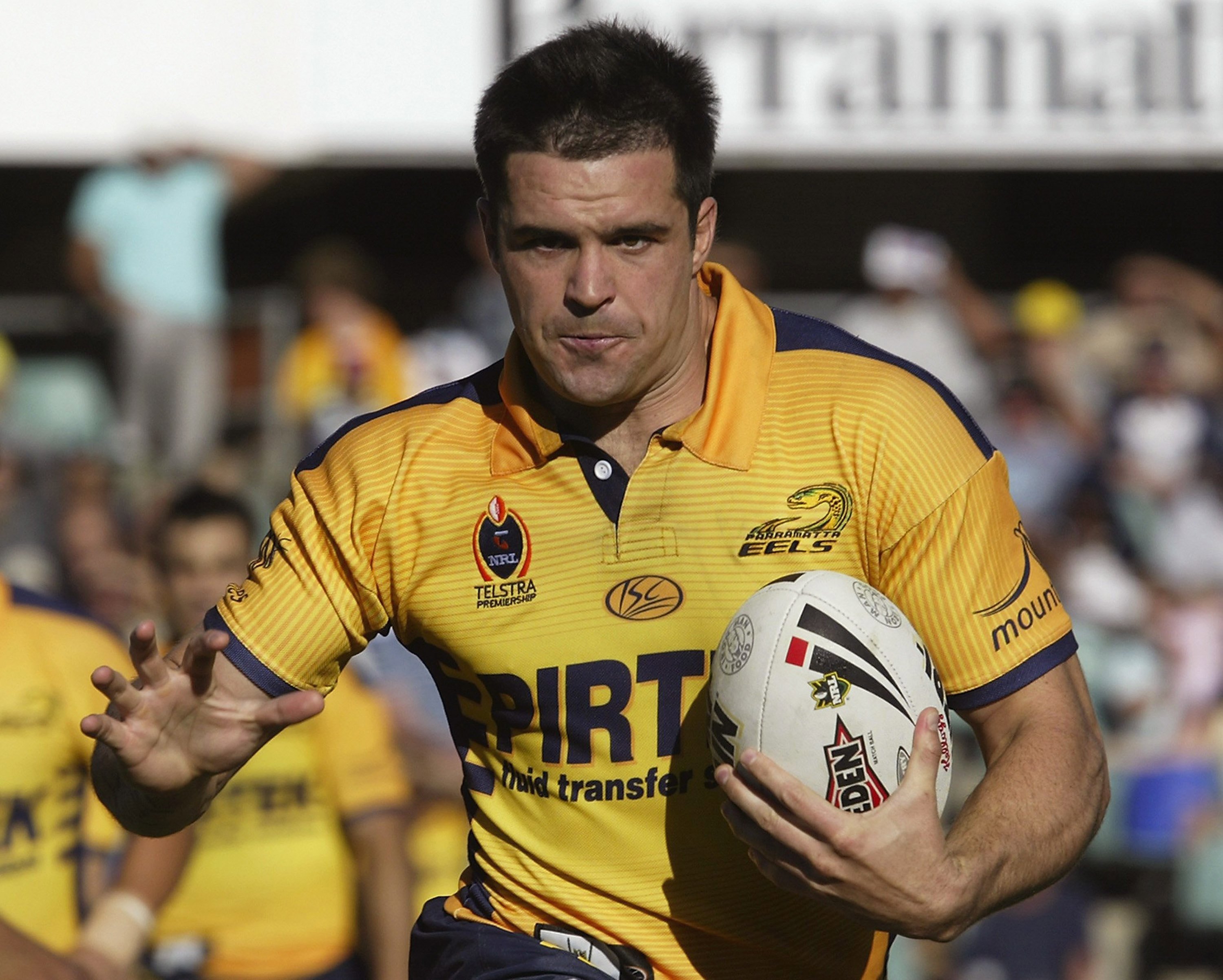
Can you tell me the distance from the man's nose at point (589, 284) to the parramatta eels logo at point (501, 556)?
48 centimetres

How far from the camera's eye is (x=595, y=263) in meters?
3.52

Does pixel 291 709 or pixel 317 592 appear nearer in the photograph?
pixel 291 709

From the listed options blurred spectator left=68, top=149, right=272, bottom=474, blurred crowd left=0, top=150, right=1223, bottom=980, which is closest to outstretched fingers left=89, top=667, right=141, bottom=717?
blurred crowd left=0, top=150, right=1223, bottom=980

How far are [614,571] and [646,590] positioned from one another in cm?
8

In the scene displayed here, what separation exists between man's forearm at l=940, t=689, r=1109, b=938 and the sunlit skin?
3.41 ft

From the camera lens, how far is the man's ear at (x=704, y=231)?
377 cm

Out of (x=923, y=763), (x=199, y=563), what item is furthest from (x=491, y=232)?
(x=199, y=563)

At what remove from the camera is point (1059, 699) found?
11.3 feet

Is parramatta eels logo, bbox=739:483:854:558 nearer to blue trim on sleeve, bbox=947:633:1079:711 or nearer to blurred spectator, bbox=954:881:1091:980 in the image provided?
blue trim on sleeve, bbox=947:633:1079:711

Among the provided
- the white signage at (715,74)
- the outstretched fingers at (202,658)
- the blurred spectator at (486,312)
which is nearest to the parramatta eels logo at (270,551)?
the outstretched fingers at (202,658)

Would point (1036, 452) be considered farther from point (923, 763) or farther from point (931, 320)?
point (923, 763)

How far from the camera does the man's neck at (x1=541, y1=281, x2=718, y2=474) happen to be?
378 cm

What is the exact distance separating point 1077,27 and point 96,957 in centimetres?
804

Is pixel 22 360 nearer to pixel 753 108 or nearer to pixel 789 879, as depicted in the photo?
pixel 753 108
